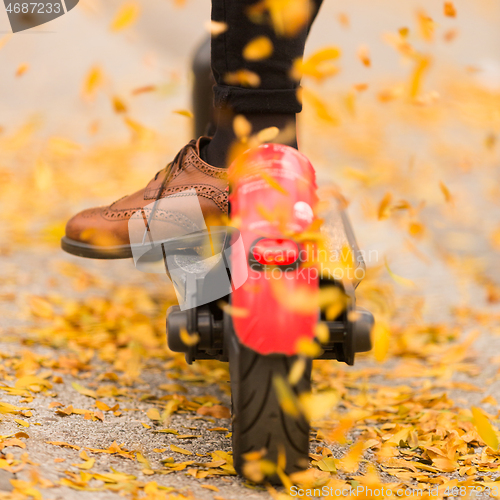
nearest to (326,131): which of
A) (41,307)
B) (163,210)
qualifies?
(41,307)

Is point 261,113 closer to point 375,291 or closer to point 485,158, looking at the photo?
point 375,291

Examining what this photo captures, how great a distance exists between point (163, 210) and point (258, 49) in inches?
16.4

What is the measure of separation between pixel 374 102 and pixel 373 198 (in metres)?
3.95

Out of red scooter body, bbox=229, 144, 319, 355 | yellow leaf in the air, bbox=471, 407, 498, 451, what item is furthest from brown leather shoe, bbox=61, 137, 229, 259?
yellow leaf in the air, bbox=471, 407, 498, 451

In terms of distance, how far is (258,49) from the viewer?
112 centimetres

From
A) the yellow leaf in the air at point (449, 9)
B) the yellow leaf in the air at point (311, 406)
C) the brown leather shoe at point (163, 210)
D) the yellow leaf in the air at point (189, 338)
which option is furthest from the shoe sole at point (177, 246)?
the yellow leaf in the air at point (449, 9)

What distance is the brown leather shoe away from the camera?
3.97 feet

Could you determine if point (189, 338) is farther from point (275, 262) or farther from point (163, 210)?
point (163, 210)

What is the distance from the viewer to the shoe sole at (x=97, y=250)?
1410mm

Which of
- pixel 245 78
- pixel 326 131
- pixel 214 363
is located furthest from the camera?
pixel 326 131

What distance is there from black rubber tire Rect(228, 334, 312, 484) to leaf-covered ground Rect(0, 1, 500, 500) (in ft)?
0.17

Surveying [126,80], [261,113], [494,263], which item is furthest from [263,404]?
[126,80]

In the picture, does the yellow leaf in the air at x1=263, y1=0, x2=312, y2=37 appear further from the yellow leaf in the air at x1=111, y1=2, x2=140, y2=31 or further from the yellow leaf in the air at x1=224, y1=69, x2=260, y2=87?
the yellow leaf in the air at x1=111, y1=2, x2=140, y2=31

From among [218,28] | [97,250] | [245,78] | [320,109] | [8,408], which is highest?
[218,28]
